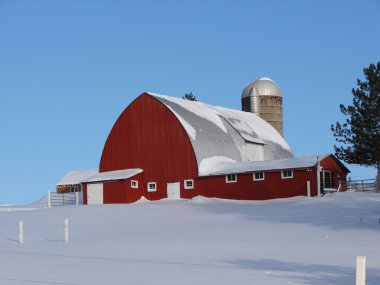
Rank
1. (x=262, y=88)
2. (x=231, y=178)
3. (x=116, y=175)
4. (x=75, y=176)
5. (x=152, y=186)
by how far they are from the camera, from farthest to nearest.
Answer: (x=262, y=88) < (x=75, y=176) < (x=152, y=186) < (x=116, y=175) < (x=231, y=178)

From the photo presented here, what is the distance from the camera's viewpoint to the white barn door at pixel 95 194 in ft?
152

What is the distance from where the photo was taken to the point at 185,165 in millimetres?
45469

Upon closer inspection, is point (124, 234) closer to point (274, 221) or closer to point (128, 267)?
point (274, 221)

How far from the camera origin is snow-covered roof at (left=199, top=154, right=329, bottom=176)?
41688mm

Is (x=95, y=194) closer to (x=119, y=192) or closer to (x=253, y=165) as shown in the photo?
(x=119, y=192)

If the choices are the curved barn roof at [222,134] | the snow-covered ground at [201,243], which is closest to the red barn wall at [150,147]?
the curved barn roof at [222,134]

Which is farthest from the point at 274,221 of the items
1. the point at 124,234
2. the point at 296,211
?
the point at 124,234

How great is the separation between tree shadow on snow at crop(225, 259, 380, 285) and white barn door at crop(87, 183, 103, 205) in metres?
29.7

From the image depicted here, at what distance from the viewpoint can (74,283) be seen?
1355 centimetres

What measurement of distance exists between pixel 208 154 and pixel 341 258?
95.9ft

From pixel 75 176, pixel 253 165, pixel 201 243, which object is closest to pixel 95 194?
pixel 253 165

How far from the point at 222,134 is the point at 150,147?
6326mm

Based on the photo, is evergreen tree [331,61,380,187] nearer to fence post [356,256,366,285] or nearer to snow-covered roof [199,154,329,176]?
snow-covered roof [199,154,329,176]

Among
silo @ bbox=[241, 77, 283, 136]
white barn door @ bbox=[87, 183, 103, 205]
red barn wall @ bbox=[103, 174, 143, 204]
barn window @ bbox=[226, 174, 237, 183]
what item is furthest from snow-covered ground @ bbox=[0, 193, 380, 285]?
silo @ bbox=[241, 77, 283, 136]
